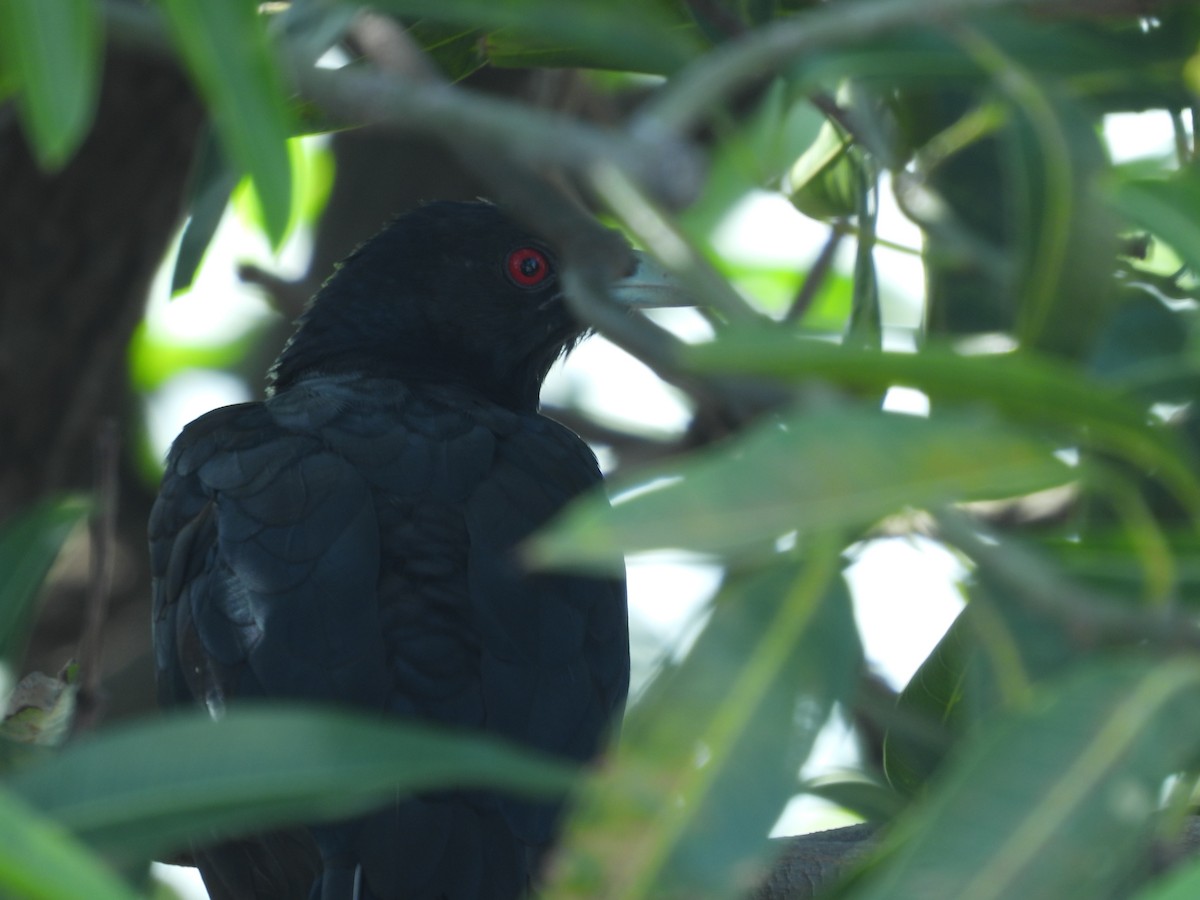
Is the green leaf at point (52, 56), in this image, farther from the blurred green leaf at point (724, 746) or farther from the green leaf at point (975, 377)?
the blurred green leaf at point (724, 746)

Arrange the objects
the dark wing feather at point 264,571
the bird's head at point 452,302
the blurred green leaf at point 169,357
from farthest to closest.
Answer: the blurred green leaf at point 169,357 → the bird's head at point 452,302 → the dark wing feather at point 264,571

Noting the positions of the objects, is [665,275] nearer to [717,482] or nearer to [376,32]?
[376,32]

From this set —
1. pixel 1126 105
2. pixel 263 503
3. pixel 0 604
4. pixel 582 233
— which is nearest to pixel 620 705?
pixel 263 503

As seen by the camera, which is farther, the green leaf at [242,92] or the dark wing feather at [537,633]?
the dark wing feather at [537,633]

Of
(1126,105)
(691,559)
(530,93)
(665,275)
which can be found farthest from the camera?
(530,93)

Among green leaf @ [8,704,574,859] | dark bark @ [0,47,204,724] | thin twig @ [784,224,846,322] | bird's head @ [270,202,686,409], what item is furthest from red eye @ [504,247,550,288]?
green leaf @ [8,704,574,859]

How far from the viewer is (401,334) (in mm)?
4184

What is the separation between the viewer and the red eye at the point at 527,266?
13.9ft

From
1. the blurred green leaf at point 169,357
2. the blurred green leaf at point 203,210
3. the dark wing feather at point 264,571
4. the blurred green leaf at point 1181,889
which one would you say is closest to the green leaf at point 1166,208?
the blurred green leaf at point 1181,889

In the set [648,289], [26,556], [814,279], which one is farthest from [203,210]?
[814,279]

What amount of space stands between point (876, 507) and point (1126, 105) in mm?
1326

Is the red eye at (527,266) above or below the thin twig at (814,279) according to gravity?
above

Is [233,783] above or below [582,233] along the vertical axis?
below

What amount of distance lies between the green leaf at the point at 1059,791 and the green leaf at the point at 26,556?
1.48m
